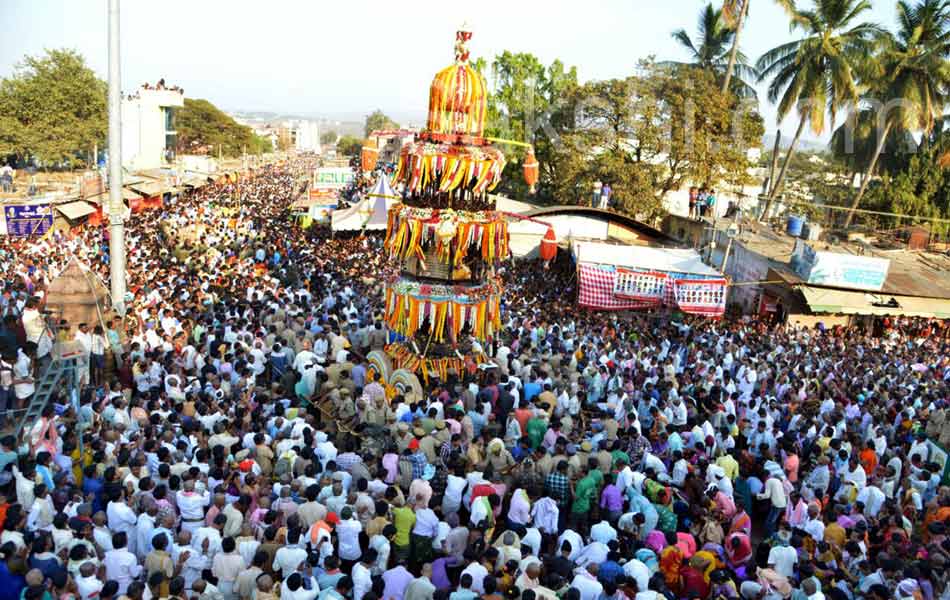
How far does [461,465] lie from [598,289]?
8.77 metres

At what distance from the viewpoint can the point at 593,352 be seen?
1289 cm

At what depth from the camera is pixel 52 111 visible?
3512 cm

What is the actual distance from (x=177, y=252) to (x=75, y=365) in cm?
1020

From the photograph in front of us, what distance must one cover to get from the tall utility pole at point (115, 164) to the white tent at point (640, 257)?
32.0 feet

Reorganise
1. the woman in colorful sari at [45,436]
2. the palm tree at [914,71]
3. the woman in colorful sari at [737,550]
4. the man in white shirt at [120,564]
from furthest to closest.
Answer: the palm tree at [914,71] → the woman in colorful sari at [45,436] → the woman in colorful sari at [737,550] → the man in white shirt at [120,564]

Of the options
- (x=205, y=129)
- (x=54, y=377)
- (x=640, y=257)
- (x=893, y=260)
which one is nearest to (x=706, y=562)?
(x=54, y=377)

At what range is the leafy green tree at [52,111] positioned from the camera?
33969 millimetres

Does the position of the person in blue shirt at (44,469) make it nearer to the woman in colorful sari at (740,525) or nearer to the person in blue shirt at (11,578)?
the person in blue shirt at (11,578)

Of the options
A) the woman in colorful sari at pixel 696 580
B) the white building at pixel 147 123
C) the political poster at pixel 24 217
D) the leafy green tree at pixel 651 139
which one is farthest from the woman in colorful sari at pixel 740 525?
the white building at pixel 147 123

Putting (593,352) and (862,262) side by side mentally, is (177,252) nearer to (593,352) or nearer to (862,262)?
(593,352)

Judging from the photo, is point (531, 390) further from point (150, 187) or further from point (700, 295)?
point (150, 187)

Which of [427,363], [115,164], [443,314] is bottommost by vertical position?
[427,363]

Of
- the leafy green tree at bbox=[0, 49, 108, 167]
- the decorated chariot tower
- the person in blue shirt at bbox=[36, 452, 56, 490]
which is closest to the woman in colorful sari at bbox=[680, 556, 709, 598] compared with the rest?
the decorated chariot tower

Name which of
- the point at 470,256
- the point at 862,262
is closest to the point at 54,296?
the point at 470,256
